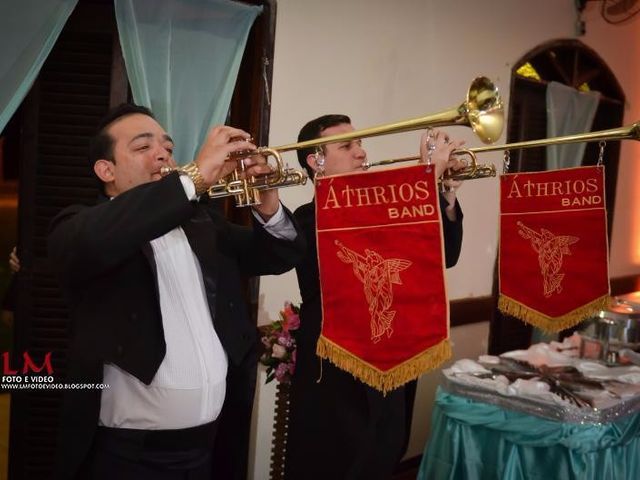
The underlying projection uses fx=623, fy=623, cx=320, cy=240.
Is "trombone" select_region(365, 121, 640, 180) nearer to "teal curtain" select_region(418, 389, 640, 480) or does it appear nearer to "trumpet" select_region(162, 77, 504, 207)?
"trumpet" select_region(162, 77, 504, 207)

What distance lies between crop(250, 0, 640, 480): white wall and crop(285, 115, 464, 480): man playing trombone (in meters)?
0.94

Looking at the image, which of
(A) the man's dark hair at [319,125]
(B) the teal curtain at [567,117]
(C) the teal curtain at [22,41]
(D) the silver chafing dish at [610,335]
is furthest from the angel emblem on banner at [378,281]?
(B) the teal curtain at [567,117]

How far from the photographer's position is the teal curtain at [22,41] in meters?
2.15

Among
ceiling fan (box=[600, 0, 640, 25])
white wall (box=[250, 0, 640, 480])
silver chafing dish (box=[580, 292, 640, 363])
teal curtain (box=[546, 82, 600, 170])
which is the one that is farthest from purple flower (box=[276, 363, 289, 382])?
ceiling fan (box=[600, 0, 640, 25])

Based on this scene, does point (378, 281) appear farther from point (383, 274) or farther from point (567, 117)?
point (567, 117)

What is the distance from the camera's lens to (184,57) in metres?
2.61

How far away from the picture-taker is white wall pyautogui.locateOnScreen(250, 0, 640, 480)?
3174 millimetres

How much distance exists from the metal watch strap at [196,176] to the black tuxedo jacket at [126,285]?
1.5 inches

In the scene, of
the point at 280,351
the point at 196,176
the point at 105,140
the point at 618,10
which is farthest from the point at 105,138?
the point at 618,10

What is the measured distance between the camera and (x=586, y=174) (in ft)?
8.39

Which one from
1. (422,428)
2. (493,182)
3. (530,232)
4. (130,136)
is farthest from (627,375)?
(130,136)

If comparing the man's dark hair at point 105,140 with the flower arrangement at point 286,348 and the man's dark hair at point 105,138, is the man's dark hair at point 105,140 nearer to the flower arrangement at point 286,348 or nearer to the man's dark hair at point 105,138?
the man's dark hair at point 105,138

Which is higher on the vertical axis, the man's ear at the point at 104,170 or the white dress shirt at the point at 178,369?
the man's ear at the point at 104,170

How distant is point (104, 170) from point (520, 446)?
1.91m
